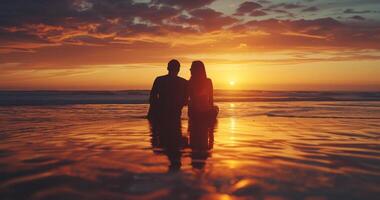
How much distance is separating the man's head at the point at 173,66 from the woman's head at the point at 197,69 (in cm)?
77

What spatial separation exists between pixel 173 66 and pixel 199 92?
56.1 inches

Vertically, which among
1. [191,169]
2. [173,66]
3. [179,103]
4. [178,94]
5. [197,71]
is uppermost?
[173,66]

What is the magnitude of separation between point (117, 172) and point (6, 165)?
1.69 metres

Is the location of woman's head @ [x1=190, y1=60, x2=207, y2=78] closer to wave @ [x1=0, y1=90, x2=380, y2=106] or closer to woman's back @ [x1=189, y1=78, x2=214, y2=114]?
woman's back @ [x1=189, y1=78, x2=214, y2=114]

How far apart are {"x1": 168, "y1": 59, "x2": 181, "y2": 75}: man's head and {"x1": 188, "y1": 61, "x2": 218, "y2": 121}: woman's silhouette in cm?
78

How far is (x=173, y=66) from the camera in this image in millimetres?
11406

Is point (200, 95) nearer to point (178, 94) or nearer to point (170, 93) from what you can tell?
point (178, 94)

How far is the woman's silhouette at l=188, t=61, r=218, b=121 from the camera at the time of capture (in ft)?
40.1

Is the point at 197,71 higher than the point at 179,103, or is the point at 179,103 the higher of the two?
the point at 197,71

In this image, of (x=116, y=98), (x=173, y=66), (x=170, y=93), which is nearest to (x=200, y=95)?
(x=170, y=93)

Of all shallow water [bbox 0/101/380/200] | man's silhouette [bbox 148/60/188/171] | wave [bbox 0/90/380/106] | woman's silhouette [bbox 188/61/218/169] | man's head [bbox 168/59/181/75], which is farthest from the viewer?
wave [bbox 0/90/380/106]

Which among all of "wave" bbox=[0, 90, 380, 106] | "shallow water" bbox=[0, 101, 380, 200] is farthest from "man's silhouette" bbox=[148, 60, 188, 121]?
"wave" bbox=[0, 90, 380, 106]

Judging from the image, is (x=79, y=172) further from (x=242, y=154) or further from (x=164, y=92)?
(x=164, y=92)

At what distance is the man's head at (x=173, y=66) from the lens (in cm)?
1134
